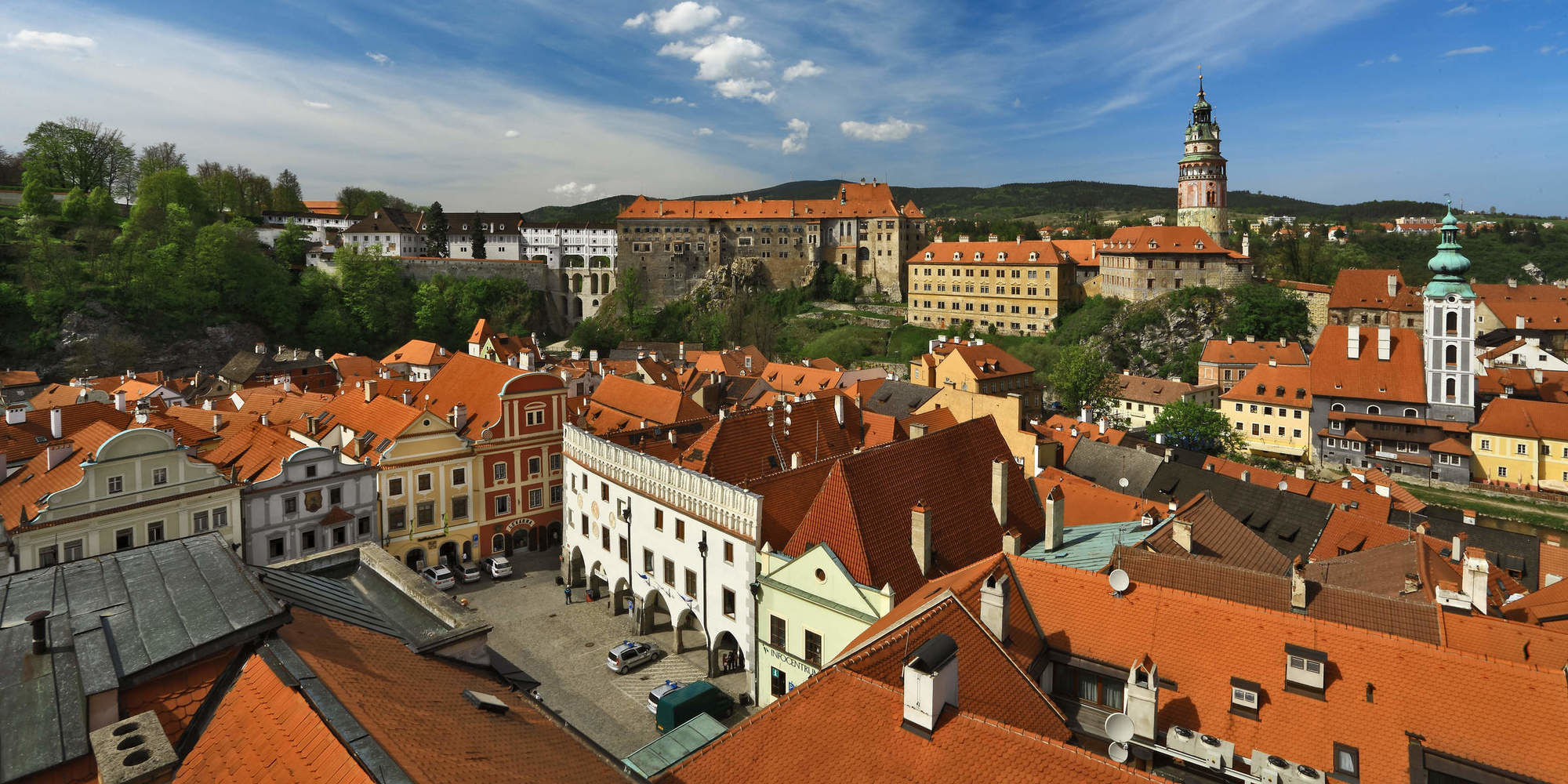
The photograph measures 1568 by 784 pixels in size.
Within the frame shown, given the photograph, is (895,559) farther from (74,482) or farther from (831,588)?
(74,482)

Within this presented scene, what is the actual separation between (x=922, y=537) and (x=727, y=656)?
8579 millimetres

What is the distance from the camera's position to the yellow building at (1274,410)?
188 ft

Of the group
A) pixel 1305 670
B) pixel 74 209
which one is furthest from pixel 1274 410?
pixel 74 209

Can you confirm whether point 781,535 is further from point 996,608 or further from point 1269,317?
point 1269,317

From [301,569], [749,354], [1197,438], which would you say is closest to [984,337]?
[749,354]

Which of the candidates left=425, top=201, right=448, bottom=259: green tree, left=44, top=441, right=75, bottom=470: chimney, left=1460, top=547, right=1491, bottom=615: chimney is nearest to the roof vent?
left=1460, top=547, right=1491, bottom=615: chimney

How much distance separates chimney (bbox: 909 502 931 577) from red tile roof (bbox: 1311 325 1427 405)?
49689 millimetres

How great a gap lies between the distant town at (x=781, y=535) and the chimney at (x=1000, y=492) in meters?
0.11

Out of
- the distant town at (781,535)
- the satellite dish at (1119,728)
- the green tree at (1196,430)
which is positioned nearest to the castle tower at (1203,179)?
the distant town at (781,535)

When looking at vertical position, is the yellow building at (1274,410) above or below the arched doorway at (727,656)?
above

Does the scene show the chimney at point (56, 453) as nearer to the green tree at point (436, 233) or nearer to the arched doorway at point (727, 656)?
the arched doorway at point (727, 656)

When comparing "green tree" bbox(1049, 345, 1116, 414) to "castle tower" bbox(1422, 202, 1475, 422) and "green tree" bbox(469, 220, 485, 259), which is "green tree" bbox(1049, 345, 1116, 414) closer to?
"castle tower" bbox(1422, 202, 1475, 422)

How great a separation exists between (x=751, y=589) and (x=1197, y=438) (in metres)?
39.6

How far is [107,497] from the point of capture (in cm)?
2556
